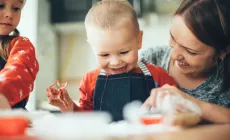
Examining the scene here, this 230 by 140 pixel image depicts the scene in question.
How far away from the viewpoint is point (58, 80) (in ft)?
1.86

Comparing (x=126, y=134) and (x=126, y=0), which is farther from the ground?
(x=126, y=0)

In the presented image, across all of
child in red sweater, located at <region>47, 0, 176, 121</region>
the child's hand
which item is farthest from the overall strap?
the child's hand

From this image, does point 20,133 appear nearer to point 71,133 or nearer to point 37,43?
point 71,133

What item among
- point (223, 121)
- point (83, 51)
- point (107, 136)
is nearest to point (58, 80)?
point (83, 51)

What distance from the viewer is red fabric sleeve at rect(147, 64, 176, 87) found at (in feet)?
1.90

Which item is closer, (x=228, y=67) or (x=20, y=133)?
(x=20, y=133)

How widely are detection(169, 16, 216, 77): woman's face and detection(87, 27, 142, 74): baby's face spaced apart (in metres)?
0.08

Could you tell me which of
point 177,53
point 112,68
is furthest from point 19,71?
point 177,53

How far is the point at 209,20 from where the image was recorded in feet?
1.99

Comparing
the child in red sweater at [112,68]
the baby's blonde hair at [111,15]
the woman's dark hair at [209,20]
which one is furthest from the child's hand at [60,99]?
the woman's dark hair at [209,20]

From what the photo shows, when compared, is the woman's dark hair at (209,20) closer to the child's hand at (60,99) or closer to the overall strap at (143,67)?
the overall strap at (143,67)

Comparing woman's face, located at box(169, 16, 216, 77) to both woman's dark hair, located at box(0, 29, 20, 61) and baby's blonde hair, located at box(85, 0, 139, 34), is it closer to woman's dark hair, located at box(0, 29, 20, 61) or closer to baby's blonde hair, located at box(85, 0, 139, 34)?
baby's blonde hair, located at box(85, 0, 139, 34)

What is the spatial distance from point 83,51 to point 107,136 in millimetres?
182

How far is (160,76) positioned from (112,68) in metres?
0.09
